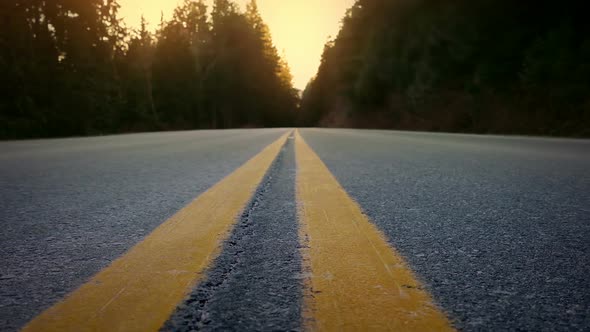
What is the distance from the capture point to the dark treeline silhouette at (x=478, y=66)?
13.4 metres

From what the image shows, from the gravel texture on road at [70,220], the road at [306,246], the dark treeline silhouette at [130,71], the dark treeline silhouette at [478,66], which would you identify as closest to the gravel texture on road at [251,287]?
the road at [306,246]

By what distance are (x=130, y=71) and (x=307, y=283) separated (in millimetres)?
40620

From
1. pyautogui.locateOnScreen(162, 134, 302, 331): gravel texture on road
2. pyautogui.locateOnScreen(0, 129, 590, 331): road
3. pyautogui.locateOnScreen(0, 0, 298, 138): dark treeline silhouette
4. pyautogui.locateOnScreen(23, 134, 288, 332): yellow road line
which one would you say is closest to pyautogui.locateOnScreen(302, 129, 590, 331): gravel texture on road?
pyautogui.locateOnScreen(0, 129, 590, 331): road

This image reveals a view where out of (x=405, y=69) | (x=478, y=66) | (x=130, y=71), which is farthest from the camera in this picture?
(x=130, y=71)

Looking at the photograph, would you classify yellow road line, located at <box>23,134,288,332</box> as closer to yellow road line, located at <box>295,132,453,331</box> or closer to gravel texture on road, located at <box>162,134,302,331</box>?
gravel texture on road, located at <box>162,134,302,331</box>

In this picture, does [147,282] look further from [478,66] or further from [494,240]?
[478,66]

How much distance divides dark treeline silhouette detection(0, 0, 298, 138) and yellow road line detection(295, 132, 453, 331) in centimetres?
1673

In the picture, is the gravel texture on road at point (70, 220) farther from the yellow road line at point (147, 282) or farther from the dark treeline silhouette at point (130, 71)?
the dark treeline silhouette at point (130, 71)

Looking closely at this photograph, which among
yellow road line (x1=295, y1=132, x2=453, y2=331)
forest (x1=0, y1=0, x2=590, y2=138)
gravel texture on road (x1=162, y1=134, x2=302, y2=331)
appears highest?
forest (x1=0, y1=0, x2=590, y2=138)

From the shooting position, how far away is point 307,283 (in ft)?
3.08

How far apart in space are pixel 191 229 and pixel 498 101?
667 inches

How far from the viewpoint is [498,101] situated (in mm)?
15727

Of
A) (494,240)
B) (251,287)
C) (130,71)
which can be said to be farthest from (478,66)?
(130,71)

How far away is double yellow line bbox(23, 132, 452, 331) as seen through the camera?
2.47ft
